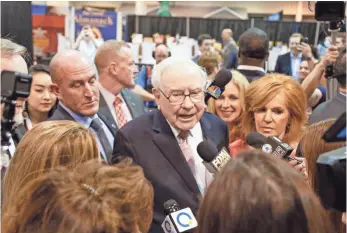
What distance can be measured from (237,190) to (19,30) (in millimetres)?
3704

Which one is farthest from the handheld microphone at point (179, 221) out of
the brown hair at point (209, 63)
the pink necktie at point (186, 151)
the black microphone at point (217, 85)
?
the brown hair at point (209, 63)

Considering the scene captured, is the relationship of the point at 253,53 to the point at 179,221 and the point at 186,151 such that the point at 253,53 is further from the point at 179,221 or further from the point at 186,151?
the point at 179,221

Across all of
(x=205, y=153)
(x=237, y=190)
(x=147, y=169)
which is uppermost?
(x=237, y=190)

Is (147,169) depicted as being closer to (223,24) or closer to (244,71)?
(244,71)

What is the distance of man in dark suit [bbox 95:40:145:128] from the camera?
321 centimetres

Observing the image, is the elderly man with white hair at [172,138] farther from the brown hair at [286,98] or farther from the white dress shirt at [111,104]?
the white dress shirt at [111,104]

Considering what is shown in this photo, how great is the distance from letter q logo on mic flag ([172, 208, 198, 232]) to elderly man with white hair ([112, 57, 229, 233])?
1.39ft

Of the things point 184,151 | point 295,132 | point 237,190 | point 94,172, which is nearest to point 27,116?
point 184,151

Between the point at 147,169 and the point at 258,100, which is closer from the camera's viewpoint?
the point at 147,169

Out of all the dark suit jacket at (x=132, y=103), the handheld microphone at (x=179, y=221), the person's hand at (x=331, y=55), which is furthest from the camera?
the dark suit jacket at (x=132, y=103)

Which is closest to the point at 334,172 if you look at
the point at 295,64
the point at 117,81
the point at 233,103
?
the point at 233,103

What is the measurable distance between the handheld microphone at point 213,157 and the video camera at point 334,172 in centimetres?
55

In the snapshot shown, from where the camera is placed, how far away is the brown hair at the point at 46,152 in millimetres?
1468

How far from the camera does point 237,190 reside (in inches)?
39.8
